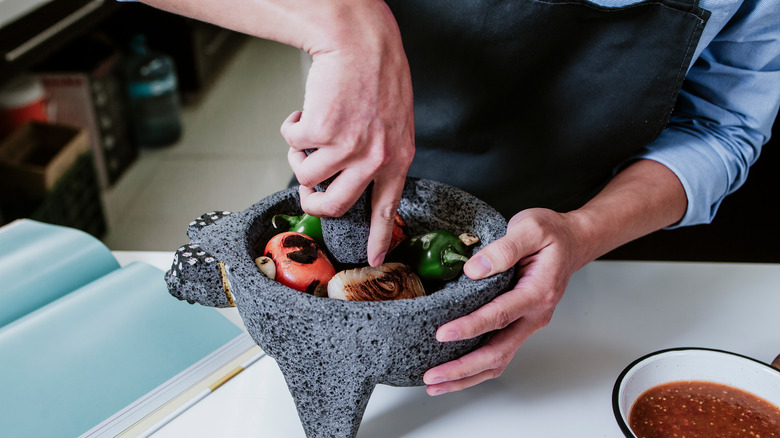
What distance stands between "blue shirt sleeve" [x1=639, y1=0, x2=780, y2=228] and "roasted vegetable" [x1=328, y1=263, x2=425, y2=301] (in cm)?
49

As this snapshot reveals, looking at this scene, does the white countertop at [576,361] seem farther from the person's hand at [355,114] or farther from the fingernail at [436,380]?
the person's hand at [355,114]

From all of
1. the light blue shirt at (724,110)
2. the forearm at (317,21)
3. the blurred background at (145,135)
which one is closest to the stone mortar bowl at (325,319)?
the forearm at (317,21)

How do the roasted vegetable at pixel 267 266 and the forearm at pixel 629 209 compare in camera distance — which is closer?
the roasted vegetable at pixel 267 266

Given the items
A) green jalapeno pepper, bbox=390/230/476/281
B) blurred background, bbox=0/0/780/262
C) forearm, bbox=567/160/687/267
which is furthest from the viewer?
blurred background, bbox=0/0/780/262

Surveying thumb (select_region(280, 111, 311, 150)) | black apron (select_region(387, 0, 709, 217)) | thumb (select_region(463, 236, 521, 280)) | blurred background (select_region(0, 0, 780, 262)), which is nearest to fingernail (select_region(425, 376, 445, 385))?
thumb (select_region(463, 236, 521, 280))

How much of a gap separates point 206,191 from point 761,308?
2.16m

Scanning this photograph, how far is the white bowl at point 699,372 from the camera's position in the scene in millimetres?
651

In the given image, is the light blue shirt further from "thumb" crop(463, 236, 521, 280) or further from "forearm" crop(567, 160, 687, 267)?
"thumb" crop(463, 236, 521, 280)

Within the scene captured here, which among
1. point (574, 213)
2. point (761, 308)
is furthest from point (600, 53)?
point (761, 308)

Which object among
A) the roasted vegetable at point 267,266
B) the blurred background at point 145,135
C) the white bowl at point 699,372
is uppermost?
the roasted vegetable at point 267,266

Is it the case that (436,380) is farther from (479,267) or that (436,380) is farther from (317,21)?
(317,21)

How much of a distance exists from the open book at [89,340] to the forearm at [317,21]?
391 mm

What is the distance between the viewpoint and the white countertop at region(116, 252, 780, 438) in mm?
695

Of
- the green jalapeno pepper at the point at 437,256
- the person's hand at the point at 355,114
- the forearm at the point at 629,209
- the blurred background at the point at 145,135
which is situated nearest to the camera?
the person's hand at the point at 355,114
